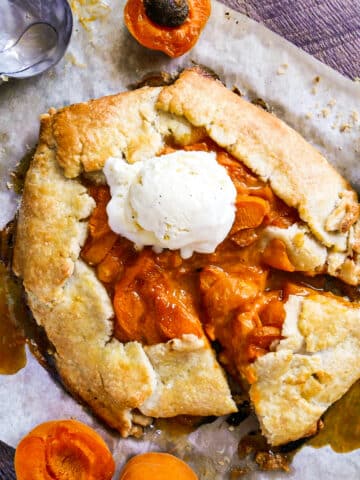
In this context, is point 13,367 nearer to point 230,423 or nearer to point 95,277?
point 95,277

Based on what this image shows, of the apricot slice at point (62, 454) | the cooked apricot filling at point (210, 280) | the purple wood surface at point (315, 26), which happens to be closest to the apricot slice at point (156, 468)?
the apricot slice at point (62, 454)

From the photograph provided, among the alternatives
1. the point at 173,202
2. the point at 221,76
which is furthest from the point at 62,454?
the point at 221,76

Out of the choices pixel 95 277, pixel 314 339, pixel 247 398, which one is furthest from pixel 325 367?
pixel 95 277

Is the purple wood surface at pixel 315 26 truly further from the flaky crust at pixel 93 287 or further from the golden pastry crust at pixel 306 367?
the golden pastry crust at pixel 306 367

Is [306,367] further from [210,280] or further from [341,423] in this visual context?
[210,280]

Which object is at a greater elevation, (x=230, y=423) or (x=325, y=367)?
(x=325, y=367)

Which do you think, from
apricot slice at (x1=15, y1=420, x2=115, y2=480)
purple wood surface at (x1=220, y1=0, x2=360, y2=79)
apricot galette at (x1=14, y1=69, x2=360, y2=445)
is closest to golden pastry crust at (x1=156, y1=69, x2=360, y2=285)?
apricot galette at (x1=14, y1=69, x2=360, y2=445)
